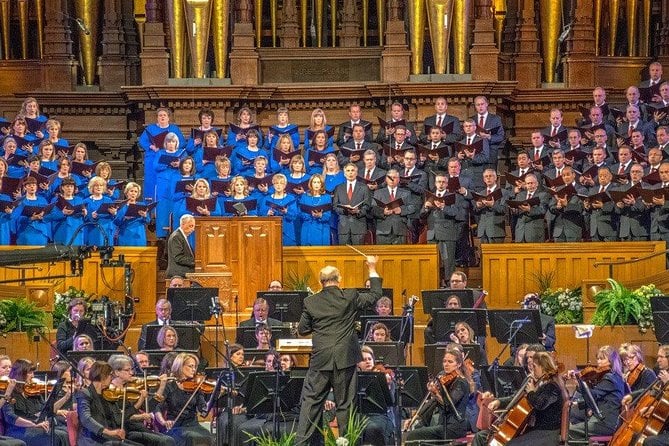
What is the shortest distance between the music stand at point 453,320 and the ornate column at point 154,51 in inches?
244

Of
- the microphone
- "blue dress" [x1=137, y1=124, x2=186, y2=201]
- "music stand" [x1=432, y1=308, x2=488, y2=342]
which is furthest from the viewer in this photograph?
the microphone

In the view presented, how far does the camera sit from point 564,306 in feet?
51.2

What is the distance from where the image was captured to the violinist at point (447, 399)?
41.1 ft

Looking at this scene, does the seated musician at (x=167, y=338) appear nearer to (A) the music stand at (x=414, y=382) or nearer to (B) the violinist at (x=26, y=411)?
(B) the violinist at (x=26, y=411)

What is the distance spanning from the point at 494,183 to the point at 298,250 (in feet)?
6.75

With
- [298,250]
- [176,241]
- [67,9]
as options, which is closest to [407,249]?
[298,250]

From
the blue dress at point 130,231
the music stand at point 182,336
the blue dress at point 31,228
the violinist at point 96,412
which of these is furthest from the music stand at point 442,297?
the blue dress at point 31,228

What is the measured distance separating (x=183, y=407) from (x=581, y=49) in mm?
8935

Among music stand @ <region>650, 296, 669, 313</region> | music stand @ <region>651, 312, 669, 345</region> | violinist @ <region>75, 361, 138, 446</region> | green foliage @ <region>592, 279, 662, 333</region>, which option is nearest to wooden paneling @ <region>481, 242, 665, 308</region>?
green foliage @ <region>592, 279, 662, 333</region>

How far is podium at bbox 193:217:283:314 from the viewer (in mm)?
15820

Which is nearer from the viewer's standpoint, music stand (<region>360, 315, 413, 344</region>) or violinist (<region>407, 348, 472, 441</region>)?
violinist (<region>407, 348, 472, 441</region>)

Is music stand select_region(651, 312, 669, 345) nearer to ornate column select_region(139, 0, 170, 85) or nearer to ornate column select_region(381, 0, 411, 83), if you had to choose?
ornate column select_region(381, 0, 411, 83)

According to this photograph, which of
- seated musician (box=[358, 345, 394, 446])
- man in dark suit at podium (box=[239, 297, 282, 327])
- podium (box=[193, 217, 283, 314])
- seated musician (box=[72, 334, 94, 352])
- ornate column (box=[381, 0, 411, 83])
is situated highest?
ornate column (box=[381, 0, 411, 83])

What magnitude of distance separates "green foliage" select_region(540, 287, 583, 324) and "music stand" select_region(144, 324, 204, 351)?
3.34 metres
